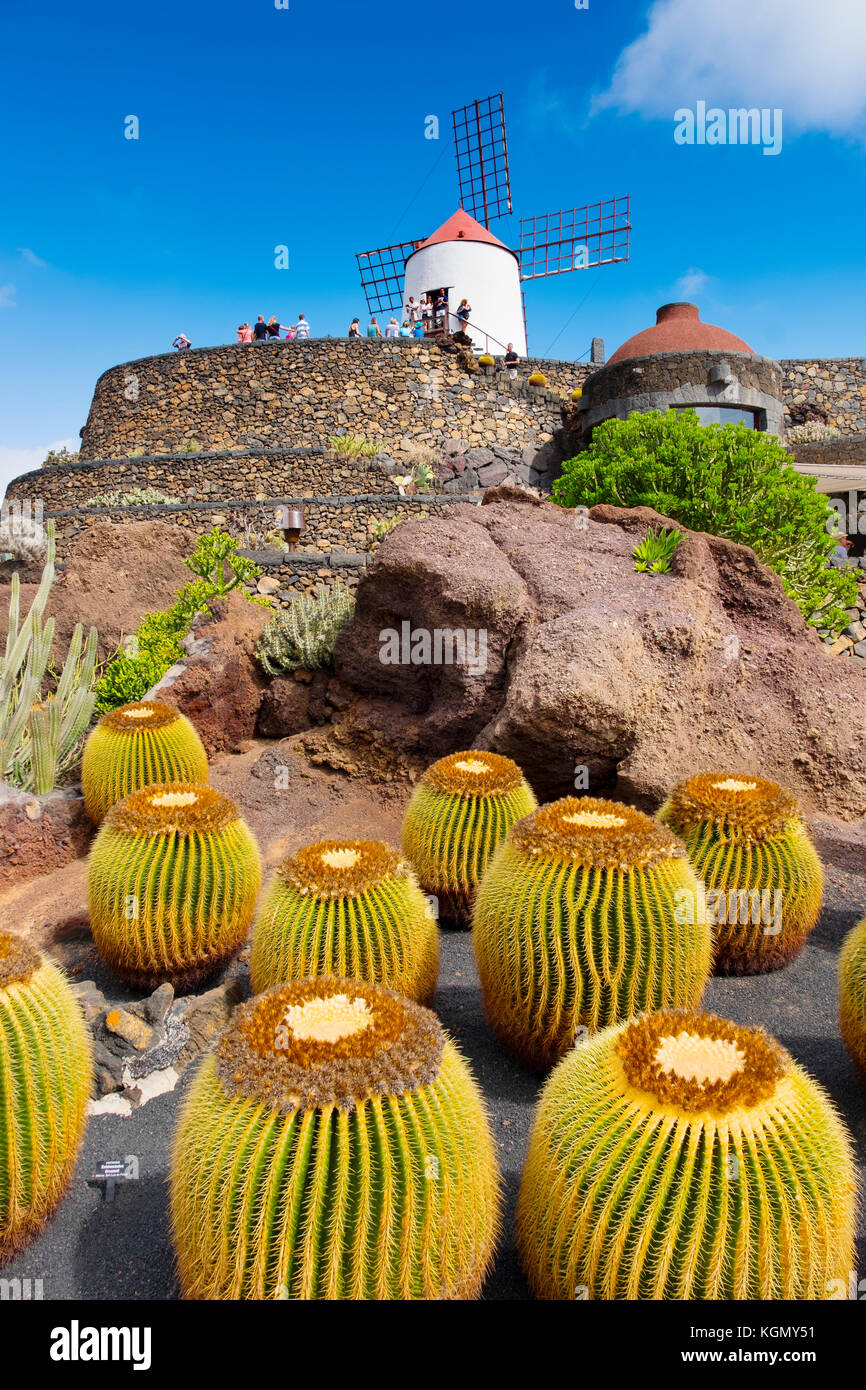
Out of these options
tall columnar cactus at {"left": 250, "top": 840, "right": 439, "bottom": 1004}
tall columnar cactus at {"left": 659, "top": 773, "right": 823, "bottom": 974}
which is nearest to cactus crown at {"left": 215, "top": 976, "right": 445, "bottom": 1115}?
tall columnar cactus at {"left": 250, "top": 840, "right": 439, "bottom": 1004}

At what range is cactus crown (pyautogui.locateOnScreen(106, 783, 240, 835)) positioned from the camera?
4.11 metres

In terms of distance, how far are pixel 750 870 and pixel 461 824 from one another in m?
1.49


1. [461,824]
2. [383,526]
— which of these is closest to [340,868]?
[461,824]

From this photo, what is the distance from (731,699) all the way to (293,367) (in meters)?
20.0

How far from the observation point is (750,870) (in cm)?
421

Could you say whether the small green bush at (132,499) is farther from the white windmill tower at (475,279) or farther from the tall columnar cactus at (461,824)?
the tall columnar cactus at (461,824)

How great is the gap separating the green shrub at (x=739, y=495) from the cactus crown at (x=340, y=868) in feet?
21.4

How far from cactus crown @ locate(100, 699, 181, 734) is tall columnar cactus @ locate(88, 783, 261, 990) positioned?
190 cm

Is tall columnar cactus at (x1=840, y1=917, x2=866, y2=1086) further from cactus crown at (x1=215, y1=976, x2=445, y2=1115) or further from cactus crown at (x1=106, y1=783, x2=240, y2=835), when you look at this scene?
cactus crown at (x1=106, y1=783, x2=240, y2=835)

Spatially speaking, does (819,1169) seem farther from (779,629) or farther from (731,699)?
(779,629)

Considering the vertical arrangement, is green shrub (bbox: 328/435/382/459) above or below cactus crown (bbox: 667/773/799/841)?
above

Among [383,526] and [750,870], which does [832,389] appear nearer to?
[383,526]

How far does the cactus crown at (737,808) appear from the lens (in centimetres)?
424
